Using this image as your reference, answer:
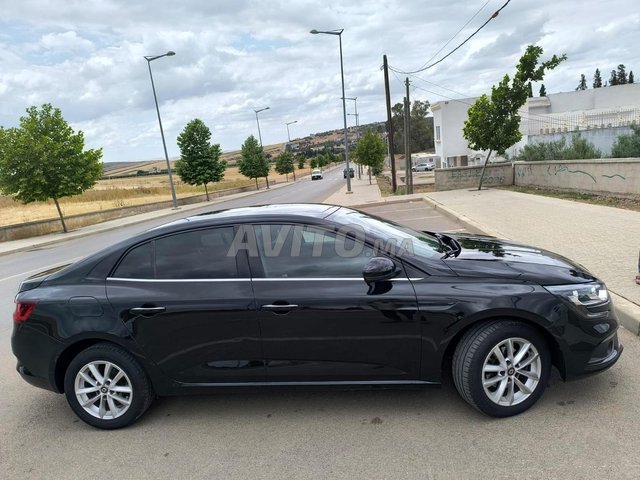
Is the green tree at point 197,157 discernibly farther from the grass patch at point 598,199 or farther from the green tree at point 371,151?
the grass patch at point 598,199

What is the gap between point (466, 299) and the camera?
10.1 ft

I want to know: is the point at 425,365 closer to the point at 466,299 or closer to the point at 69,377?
the point at 466,299

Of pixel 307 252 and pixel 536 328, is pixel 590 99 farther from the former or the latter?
pixel 307 252

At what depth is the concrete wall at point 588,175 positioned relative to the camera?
13117 mm

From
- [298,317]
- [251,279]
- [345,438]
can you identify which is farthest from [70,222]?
[345,438]

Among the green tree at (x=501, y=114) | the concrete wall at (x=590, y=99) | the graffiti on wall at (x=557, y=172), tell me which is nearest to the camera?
the graffiti on wall at (x=557, y=172)

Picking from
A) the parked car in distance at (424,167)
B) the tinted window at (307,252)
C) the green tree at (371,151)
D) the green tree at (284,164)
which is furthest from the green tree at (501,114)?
the green tree at (284,164)

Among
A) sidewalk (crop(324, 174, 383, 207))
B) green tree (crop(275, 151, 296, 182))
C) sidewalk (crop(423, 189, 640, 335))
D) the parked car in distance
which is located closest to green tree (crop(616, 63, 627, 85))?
the parked car in distance

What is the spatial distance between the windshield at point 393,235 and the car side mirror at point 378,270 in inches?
8.0

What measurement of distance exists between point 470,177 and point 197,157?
24855mm

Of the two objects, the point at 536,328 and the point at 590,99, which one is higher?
the point at 590,99

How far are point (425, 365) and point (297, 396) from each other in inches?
44.1

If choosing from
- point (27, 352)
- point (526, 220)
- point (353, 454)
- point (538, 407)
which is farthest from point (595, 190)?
point (27, 352)

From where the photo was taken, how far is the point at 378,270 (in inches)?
123
